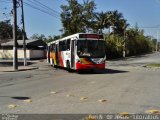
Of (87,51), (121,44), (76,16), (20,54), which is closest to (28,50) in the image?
(20,54)

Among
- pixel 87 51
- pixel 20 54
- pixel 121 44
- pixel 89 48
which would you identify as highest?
pixel 121 44

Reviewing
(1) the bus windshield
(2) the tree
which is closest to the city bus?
(1) the bus windshield

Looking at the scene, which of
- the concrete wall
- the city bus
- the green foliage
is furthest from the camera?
the green foliage

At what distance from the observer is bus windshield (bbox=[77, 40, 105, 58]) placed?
2802cm

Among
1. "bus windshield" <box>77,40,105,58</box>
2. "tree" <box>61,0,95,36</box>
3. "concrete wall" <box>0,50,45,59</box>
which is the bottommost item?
"concrete wall" <box>0,50,45,59</box>

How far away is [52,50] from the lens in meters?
40.0

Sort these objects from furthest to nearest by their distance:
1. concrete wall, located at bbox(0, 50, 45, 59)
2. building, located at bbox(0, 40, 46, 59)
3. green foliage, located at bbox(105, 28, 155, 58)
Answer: green foliage, located at bbox(105, 28, 155, 58) → building, located at bbox(0, 40, 46, 59) → concrete wall, located at bbox(0, 50, 45, 59)

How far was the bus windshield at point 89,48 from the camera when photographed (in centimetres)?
2802

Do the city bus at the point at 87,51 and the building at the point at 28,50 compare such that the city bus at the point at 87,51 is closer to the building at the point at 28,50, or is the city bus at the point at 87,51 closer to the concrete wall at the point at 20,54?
the concrete wall at the point at 20,54

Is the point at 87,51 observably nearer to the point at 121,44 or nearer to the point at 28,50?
the point at 28,50

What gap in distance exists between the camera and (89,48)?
28.1 m

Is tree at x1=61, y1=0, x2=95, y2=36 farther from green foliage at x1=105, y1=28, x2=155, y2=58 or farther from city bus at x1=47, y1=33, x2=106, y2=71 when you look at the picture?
city bus at x1=47, y1=33, x2=106, y2=71

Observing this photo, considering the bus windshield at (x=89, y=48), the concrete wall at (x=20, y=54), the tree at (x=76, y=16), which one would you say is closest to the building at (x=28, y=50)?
the concrete wall at (x=20, y=54)

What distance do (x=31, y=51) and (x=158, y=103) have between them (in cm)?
5307
